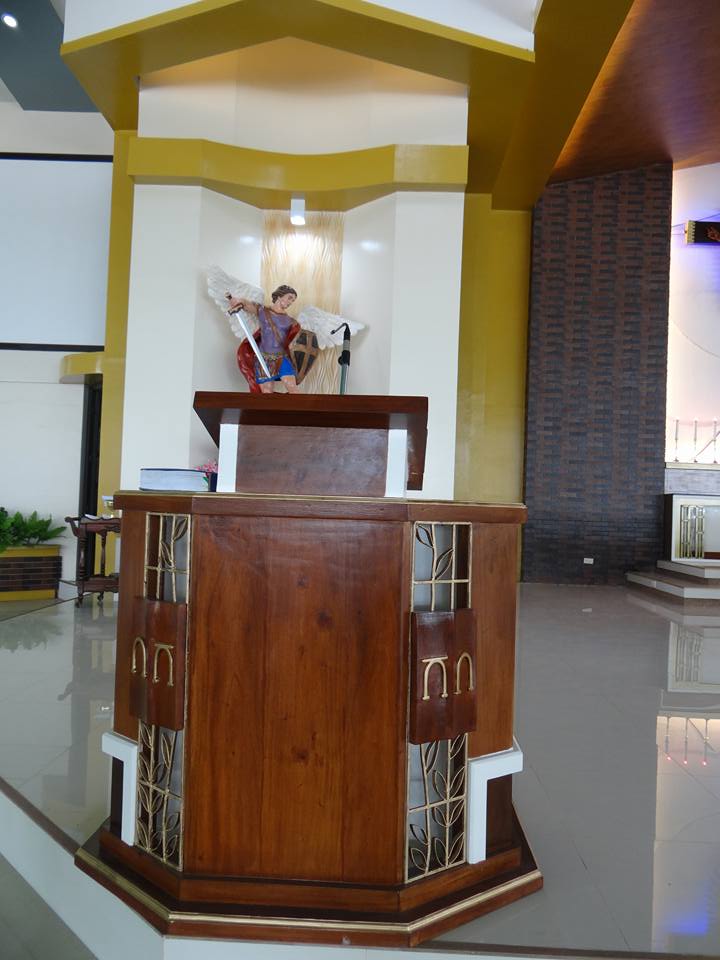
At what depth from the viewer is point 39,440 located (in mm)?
8797

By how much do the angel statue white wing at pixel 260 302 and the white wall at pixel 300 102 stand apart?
3.76 ft

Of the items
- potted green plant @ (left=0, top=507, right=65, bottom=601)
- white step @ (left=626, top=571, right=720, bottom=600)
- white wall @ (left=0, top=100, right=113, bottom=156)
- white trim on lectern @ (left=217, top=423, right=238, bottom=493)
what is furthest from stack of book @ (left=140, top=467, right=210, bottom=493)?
white wall @ (left=0, top=100, right=113, bottom=156)

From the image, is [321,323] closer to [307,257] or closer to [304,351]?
[304,351]

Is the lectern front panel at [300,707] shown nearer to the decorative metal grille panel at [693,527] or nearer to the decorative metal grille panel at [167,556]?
the decorative metal grille panel at [167,556]

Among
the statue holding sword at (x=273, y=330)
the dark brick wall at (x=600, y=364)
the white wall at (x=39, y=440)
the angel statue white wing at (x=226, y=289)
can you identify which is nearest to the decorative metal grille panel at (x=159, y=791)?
the statue holding sword at (x=273, y=330)

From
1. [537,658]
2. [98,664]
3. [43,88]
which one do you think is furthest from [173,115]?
[537,658]

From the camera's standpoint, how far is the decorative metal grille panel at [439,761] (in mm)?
1810

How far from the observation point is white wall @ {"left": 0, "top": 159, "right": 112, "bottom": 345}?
880cm

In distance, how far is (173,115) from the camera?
6.15 metres

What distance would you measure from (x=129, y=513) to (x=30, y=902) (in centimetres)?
109

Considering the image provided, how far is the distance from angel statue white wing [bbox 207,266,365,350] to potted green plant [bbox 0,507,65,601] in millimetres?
3664

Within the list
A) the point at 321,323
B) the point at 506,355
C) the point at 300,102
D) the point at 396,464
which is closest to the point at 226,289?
the point at 321,323

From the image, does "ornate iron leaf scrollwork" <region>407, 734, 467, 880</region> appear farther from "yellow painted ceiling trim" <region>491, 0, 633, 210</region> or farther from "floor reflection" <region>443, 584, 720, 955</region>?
"yellow painted ceiling trim" <region>491, 0, 633, 210</region>

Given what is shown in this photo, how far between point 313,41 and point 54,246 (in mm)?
4447
